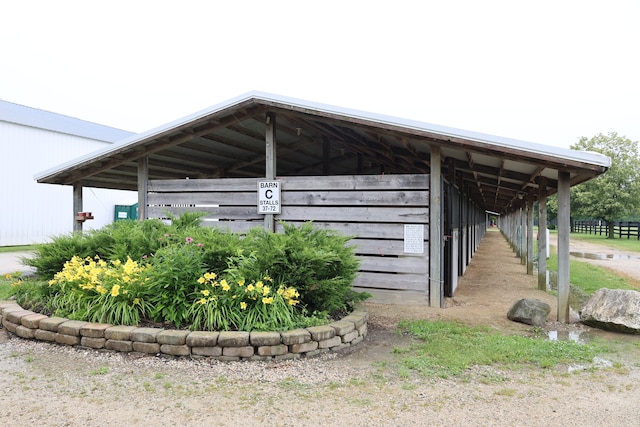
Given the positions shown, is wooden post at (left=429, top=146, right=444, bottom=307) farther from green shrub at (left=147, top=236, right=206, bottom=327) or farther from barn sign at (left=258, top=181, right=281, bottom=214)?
green shrub at (left=147, top=236, right=206, bottom=327)

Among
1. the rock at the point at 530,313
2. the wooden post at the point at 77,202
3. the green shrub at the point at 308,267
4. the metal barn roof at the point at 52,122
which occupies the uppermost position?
the metal barn roof at the point at 52,122

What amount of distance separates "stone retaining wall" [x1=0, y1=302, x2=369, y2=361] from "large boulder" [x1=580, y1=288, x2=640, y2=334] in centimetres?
331

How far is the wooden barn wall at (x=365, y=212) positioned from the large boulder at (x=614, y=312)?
221 cm

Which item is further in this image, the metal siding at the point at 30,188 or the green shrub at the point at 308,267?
the metal siding at the point at 30,188

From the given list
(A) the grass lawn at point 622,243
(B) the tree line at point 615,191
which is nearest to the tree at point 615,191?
(B) the tree line at point 615,191

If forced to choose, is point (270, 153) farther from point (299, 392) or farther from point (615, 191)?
point (615, 191)

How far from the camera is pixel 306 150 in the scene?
36.6 ft

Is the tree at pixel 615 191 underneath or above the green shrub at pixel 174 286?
above

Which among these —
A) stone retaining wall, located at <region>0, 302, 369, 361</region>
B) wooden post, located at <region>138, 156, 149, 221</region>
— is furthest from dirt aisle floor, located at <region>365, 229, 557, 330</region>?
wooden post, located at <region>138, 156, 149, 221</region>

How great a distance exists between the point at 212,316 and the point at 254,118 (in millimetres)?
4511

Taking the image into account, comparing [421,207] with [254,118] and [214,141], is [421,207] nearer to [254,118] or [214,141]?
[254,118]

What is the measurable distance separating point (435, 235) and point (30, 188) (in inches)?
757

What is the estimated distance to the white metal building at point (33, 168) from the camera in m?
18.2

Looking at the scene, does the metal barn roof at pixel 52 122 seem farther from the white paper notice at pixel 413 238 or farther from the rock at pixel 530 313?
the rock at pixel 530 313
